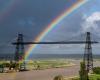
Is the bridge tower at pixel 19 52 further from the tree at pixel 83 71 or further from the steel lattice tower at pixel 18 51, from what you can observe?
the tree at pixel 83 71

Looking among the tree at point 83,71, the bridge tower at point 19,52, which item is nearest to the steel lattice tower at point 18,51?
the bridge tower at point 19,52

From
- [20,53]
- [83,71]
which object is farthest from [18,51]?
[83,71]

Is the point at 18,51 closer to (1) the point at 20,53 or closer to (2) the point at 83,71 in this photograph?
(1) the point at 20,53

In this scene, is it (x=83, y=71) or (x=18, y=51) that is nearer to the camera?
(x=83, y=71)

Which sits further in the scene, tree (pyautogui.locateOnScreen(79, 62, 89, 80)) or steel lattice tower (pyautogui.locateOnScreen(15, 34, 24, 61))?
steel lattice tower (pyautogui.locateOnScreen(15, 34, 24, 61))

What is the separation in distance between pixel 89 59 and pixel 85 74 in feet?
81.1

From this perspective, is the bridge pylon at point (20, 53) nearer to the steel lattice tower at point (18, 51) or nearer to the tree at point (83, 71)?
the steel lattice tower at point (18, 51)

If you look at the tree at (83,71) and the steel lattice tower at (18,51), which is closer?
the tree at (83,71)

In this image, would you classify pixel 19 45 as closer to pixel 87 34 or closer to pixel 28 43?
pixel 87 34

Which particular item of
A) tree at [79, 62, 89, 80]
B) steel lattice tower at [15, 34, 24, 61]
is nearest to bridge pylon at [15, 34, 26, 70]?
steel lattice tower at [15, 34, 24, 61]

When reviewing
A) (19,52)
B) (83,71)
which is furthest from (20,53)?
(83,71)

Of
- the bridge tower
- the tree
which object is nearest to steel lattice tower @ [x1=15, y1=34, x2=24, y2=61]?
the bridge tower

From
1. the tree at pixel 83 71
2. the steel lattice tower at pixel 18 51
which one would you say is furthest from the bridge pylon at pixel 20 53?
the tree at pixel 83 71

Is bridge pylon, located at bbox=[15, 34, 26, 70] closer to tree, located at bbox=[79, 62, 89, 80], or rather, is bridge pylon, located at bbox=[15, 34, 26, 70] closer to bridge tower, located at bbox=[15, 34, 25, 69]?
bridge tower, located at bbox=[15, 34, 25, 69]
